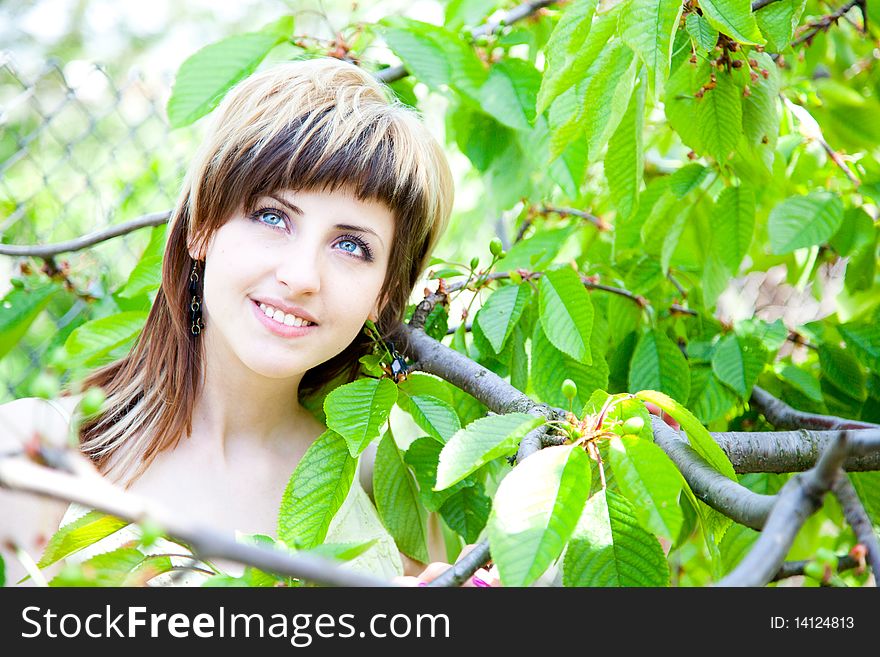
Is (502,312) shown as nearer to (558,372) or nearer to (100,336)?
(558,372)

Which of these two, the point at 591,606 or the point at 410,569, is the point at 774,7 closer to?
the point at 591,606

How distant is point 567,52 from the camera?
3.20ft

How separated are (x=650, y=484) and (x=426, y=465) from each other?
A: 0.54 metres

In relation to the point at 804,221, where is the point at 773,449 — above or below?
below

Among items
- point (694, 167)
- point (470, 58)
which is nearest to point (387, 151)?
point (470, 58)

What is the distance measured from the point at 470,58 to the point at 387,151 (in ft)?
1.26

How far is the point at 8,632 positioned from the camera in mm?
669

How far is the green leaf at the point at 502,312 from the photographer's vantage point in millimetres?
1217

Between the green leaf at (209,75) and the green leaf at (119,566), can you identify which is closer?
the green leaf at (119,566)

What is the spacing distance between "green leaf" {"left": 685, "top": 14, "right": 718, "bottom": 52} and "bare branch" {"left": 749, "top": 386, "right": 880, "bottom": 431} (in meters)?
0.54

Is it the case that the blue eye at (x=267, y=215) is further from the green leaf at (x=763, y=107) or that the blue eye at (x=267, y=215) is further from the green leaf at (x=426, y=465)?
the green leaf at (x=763, y=107)

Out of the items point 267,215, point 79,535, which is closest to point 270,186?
point 267,215

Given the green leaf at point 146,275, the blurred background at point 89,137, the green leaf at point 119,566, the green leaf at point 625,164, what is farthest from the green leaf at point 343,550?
the green leaf at point 146,275

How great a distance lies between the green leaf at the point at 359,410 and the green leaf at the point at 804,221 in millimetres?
713
